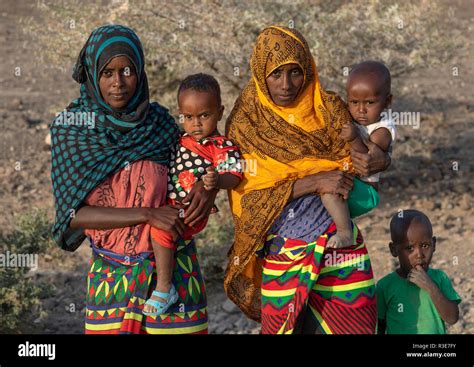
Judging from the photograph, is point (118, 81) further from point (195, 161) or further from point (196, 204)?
point (196, 204)

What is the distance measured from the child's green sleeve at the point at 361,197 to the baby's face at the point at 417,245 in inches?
9.7

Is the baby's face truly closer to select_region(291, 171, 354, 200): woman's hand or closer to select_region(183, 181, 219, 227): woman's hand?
select_region(291, 171, 354, 200): woman's hand

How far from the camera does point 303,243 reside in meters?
3.96

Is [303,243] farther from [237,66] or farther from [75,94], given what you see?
[75,94]

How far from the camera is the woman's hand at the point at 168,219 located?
3.74m

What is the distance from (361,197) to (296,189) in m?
0.28

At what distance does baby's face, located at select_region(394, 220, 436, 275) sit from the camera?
13.6 ft

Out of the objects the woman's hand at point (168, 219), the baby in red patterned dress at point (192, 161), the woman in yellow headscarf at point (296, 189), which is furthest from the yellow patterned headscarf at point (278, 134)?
the woman's hand at point (168, 219)

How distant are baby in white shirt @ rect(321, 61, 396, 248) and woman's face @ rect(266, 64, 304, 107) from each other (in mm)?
217

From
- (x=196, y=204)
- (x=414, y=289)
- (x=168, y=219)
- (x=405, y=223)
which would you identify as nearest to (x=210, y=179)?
(x=196, y=204)

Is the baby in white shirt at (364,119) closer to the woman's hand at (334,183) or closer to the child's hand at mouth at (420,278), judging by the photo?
the woman's hand at (334,183)

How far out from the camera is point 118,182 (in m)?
3.83
